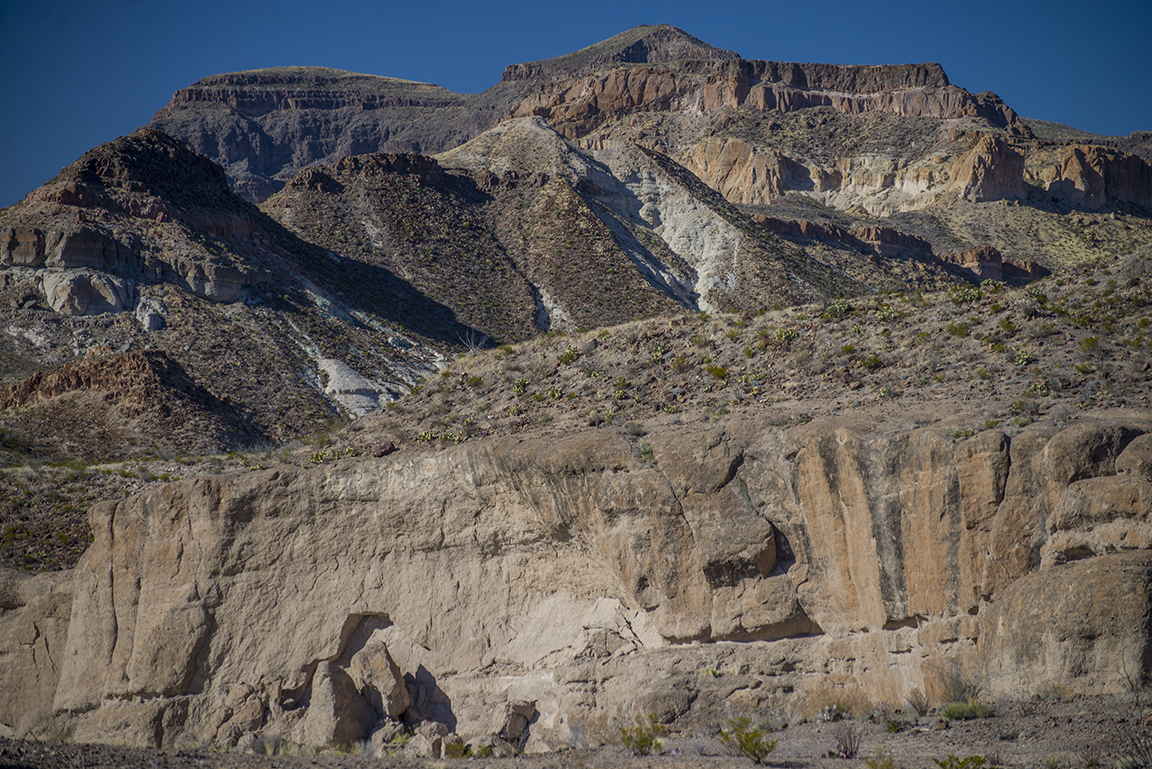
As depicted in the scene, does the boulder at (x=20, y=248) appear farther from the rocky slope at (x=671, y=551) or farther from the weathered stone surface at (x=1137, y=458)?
the weathered stone surface at (x=1137, y=458)

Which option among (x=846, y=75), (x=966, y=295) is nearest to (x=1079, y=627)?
(x=966, y=295)

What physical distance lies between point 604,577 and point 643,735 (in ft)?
9.31

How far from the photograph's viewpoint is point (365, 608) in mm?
14867

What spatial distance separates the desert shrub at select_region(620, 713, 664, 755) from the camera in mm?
11312

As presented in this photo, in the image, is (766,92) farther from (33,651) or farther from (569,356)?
(33,651)

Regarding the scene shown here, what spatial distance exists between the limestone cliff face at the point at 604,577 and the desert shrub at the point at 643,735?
0.36m

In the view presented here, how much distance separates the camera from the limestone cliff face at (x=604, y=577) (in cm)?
1057

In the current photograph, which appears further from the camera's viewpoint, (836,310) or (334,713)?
(836,310)

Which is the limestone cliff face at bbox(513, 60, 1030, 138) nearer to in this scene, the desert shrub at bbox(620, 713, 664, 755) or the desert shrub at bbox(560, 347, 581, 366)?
the desert shrub at bbox(560, 347, 581, 366)

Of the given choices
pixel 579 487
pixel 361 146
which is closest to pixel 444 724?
pixel 579 487

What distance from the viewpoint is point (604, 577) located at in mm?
13812

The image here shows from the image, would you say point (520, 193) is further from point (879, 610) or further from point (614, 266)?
point (879, 610)

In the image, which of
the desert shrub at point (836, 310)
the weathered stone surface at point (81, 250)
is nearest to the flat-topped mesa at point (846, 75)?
the weathered stone surface at point (81, 250)

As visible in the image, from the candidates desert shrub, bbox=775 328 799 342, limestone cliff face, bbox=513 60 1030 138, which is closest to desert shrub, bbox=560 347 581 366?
desert shrub, bbox=775 328 799 342
